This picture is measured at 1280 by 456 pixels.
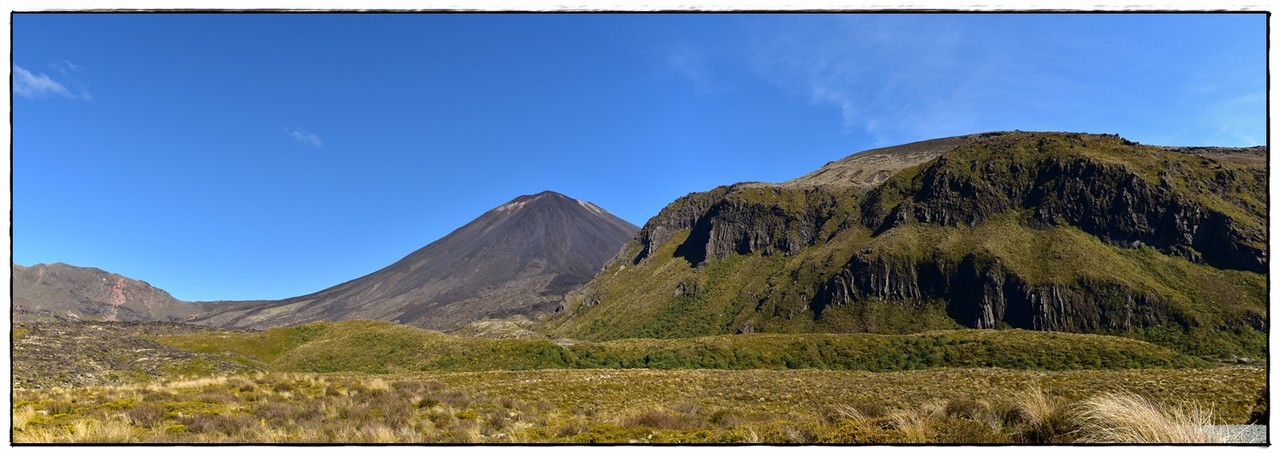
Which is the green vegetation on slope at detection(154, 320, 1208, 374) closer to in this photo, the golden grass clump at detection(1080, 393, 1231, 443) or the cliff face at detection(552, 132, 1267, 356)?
the golden grass clump at detection(1080, 393, 1231, 443)

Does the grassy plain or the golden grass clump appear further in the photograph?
the grassy plain

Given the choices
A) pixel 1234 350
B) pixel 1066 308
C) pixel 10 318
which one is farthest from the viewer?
pixel 1066 308

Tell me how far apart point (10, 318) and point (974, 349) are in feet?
146

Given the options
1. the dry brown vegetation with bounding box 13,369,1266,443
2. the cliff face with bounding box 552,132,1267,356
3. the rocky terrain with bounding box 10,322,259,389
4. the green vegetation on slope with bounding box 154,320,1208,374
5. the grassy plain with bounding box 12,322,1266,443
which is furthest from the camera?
the cliff face with bounding box 552,132,1267,356

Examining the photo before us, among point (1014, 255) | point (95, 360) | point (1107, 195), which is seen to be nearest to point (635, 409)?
point (95, 360)

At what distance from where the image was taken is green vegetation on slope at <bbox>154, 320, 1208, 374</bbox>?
34.8m

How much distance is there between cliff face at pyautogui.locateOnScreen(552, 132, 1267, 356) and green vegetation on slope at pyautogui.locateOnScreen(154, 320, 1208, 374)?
173 ft

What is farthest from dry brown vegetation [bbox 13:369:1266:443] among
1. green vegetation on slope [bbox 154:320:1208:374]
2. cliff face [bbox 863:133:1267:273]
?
cliff face [bbox 863:133:1267:273]

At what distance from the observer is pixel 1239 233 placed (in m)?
82.8

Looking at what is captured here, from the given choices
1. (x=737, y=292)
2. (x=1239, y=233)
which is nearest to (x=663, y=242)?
(x=737, y=292)

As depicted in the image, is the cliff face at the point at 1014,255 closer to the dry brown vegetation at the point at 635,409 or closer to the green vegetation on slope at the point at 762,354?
the green vegetation on slope at the point at 762,354

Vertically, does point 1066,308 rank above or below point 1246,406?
below

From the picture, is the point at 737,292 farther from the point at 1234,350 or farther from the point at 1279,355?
the point at 1279,355

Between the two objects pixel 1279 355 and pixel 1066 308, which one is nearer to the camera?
pixel 1279 355
